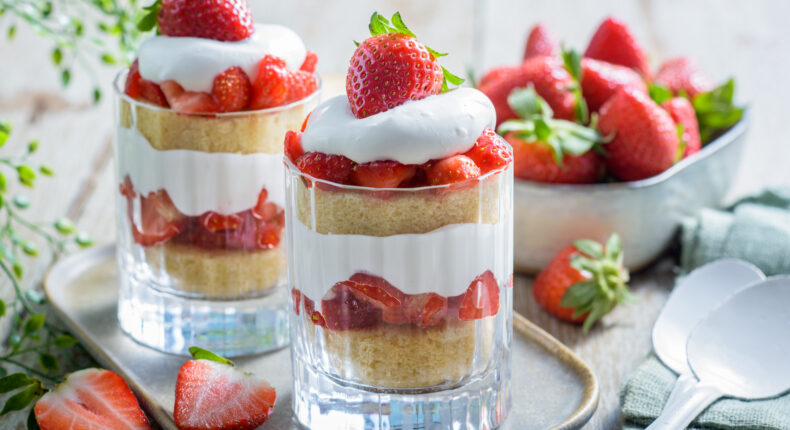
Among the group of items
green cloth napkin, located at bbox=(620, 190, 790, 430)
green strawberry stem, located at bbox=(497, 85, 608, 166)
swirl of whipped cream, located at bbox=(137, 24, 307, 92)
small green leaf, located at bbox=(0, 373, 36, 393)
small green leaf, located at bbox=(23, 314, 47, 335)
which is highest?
swirl of whipped cream, located at bbox=(137, 24, 307, 92)

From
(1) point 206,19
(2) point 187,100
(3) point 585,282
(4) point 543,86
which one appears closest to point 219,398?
(2) point 187,100

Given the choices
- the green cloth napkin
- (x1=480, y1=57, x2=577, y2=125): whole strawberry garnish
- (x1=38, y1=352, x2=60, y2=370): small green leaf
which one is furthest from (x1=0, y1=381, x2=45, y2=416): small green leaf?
(x1=480, y1=57, x2=577, y2=125): whole strawberry garnish

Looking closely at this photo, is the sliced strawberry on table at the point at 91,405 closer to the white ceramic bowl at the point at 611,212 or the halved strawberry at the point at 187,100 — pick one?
the halved strawberry at the point at 187,100

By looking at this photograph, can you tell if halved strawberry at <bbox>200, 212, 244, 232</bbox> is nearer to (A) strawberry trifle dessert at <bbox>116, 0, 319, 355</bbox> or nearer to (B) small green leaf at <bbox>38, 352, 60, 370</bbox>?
(A) strawberry trifle dessert at <bbox>116, 0, 319, 355</bbox>

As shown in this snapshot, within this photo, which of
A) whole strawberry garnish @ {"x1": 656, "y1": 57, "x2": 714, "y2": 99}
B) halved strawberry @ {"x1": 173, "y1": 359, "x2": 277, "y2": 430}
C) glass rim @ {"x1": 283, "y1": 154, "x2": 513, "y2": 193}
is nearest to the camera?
glass rim @ {"x1": 283, "y1": 154, "x2": 513, "y2": 193}

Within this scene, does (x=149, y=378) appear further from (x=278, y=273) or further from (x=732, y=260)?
(x=732, y=260)

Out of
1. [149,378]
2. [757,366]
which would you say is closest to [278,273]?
[149,378]

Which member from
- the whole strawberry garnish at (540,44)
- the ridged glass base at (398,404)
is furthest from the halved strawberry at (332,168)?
the whole strawberry garnish at (540,44)
